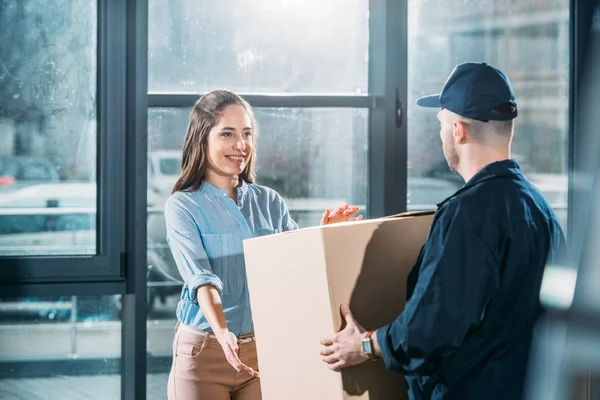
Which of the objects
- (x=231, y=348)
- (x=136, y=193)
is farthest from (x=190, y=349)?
(x=136, y=193)

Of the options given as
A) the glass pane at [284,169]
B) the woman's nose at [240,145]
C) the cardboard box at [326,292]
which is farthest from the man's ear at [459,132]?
the glass pane at [284,169]

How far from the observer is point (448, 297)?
1.21 metres

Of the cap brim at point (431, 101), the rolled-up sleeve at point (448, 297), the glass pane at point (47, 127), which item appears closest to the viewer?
the rolled-up sleeve at point (448, 297)

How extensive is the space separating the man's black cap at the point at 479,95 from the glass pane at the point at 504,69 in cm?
104

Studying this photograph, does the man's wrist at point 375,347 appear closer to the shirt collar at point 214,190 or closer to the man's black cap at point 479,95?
the man's black cap at point 479,95

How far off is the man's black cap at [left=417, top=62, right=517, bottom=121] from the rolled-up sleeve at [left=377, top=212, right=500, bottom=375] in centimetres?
25

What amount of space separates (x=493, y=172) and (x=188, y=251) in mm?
822

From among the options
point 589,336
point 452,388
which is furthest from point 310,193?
point 589,336

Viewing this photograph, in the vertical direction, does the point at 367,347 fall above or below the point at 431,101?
below

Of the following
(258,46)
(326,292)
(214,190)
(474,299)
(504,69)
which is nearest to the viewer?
(474,299)

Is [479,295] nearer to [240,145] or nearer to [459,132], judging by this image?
[459,132]

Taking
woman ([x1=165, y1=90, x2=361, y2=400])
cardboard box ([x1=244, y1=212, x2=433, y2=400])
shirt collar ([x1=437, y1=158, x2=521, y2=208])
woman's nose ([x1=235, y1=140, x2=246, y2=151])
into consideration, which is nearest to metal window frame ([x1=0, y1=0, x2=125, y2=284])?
woman ([x1=165, y1=90, x2=361, y2=400])

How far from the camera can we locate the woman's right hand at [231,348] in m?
1.63

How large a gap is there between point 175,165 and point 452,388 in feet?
4.34
